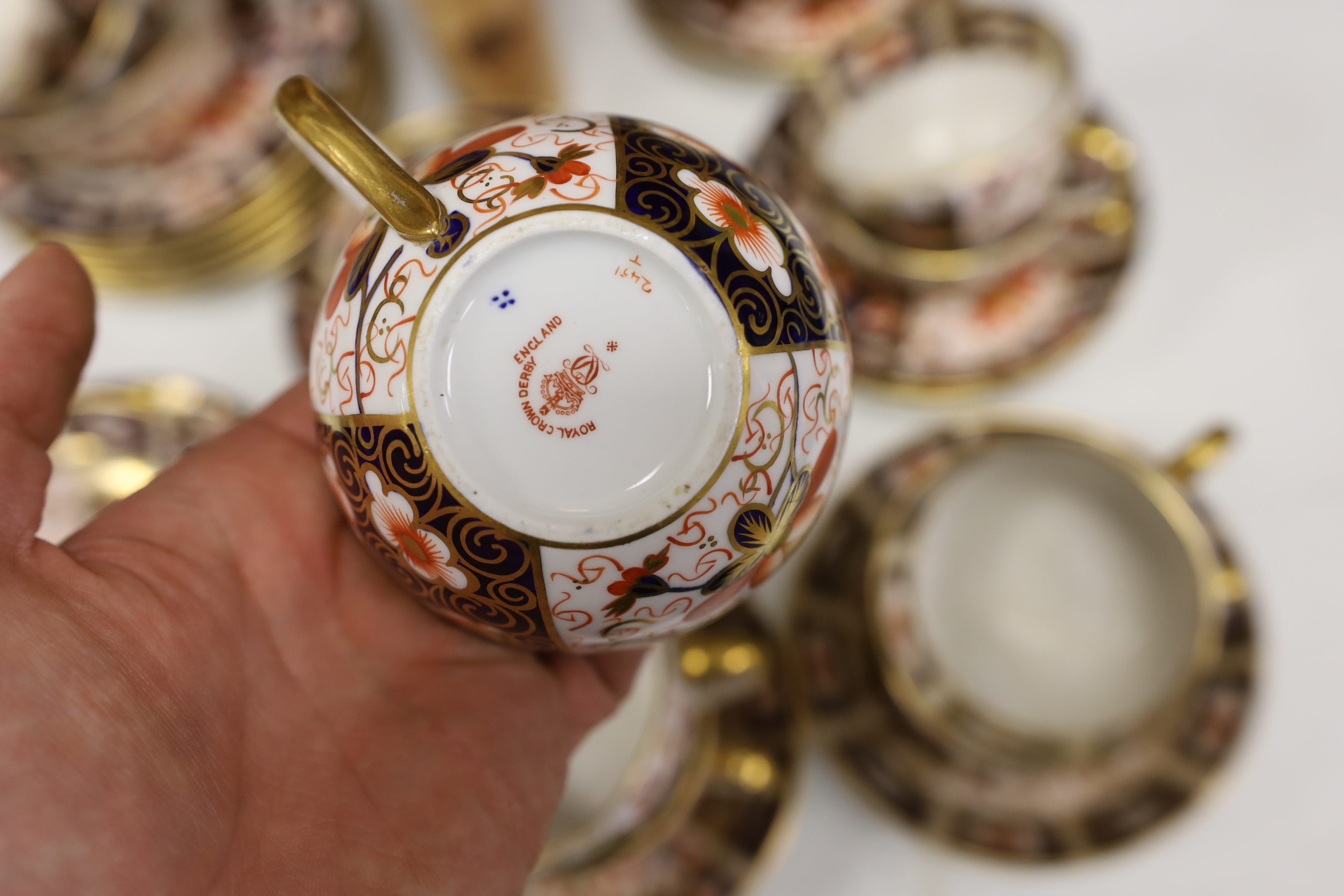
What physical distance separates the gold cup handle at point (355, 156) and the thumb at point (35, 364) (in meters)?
0.27

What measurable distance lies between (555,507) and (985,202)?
23.5 inches

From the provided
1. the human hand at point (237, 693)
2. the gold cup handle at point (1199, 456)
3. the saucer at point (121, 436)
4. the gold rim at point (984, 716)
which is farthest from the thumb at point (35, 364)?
the gold cup handle at point (1199, 456)

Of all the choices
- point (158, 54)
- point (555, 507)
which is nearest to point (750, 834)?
point (555, 507)

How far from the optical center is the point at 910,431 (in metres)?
1.01

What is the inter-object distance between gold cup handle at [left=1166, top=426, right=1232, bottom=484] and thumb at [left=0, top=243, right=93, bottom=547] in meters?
0.86

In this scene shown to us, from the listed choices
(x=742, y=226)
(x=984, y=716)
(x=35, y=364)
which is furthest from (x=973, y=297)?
(x=35, y=364)

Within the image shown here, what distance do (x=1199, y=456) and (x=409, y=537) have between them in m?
0.65

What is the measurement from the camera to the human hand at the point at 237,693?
498mm

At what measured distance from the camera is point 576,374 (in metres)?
0.43

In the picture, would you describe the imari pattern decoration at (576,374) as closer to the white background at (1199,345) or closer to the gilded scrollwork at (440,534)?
the gilded scrollwork at (440,534)

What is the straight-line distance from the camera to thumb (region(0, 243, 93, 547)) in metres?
0.55

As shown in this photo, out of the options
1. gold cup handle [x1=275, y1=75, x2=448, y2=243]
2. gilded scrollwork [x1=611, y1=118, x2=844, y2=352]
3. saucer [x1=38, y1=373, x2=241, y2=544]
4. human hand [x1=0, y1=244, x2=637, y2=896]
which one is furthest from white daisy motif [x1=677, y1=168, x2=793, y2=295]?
saucer [x1=38, y1=373, x2=241, y2=544]

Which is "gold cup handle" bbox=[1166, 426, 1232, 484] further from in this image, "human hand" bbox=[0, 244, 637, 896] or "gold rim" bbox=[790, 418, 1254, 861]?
"human hand" bbox=[0, 244, 637, 896]

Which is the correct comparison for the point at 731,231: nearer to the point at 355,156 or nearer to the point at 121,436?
the point at 355,156
